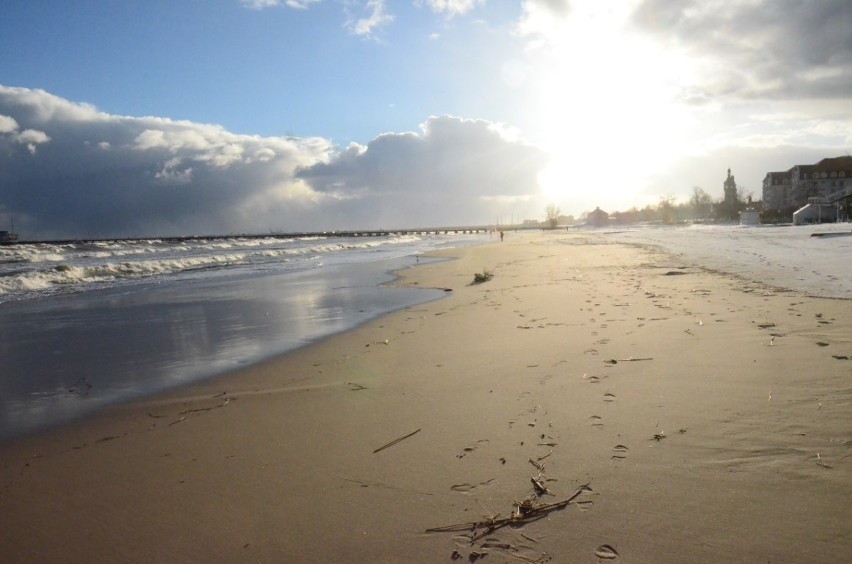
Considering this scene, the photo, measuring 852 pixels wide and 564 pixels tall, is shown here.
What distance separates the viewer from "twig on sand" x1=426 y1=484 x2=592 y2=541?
2.67 metres

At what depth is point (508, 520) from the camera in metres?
2.71

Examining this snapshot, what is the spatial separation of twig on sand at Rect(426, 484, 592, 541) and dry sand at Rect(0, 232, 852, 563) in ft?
0.08

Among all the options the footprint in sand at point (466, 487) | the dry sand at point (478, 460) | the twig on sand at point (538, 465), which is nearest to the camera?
the dry sand at point (478, 460)

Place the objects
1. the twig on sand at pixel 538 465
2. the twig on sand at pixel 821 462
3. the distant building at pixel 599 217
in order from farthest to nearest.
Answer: the distant building at pixel 599 217 → the twig on sand at pixel 538 465 → the twig on sand at pixel 821 462

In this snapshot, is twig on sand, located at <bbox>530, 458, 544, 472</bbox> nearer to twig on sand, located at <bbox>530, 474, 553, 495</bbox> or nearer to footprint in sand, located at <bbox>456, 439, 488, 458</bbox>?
twig on sand, located at <bbox>530, 474, 553, 495</bbox>

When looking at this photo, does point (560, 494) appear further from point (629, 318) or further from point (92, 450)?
point (629, 318)

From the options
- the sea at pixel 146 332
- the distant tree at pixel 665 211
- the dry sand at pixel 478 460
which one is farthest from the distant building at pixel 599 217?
the dry sand at pixel 478 460

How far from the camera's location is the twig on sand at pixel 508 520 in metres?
2.67

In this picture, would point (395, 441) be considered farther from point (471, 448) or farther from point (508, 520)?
point (508, 520)

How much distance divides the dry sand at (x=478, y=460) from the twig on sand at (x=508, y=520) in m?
0.02

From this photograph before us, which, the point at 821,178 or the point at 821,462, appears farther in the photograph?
the point at 821,178

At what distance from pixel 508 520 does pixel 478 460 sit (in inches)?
29.4

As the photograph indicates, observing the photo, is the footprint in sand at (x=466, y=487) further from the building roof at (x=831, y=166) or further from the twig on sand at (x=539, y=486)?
the building roof at (x=831, y=166)

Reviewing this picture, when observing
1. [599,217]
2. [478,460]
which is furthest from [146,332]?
[599,217]
